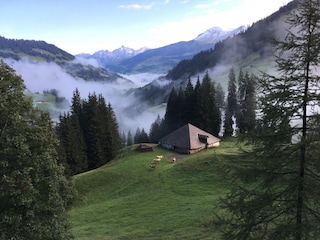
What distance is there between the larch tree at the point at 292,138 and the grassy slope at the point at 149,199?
5514 millimetres

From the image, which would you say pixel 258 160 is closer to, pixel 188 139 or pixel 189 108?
pixel 188 139

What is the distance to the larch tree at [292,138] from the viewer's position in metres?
12.6

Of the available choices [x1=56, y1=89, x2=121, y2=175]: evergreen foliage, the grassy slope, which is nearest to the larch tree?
the grassy slope

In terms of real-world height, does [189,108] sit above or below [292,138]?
below

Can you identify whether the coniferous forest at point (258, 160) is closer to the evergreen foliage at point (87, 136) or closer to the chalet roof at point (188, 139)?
the chalet roof at point (188, 139)

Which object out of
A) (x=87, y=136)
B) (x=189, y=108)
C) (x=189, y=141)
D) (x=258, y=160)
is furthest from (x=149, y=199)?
(x=189, y=108)

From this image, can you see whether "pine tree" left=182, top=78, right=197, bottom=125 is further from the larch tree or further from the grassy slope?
the larch tree

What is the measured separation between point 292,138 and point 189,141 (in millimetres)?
51039

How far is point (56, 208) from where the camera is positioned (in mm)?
20188

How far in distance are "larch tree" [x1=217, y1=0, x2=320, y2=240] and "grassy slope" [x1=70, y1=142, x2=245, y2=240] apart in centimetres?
551

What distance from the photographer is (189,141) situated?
64.2m

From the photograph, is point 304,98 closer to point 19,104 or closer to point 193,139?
point 19,104

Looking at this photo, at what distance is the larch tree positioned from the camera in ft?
41.2

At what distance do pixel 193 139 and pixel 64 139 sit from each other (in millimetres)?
27825
